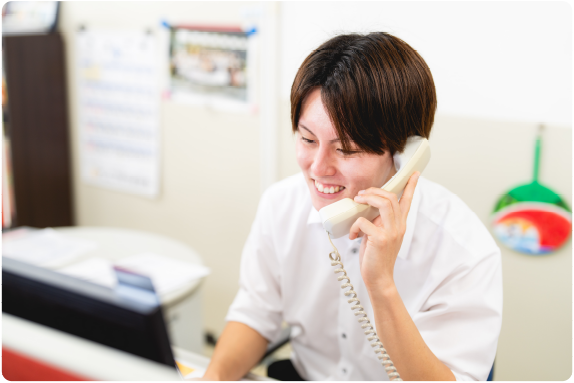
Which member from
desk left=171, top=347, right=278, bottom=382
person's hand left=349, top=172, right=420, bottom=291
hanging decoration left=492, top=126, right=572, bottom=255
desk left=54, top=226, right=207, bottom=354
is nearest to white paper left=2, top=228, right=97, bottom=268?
desk left=54, top=226, right=207, bottom=354

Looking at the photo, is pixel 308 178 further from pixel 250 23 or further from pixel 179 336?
pixel 250 23

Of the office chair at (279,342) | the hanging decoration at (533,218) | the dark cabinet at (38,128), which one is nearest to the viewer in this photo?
the office chair at (279,342)

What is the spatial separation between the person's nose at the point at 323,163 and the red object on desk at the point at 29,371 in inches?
22.0

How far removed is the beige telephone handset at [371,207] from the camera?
0.87m

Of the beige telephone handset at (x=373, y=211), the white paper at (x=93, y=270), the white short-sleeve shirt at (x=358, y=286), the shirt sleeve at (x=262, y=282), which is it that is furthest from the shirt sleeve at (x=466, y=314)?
the white paper at (x=93, y=270)

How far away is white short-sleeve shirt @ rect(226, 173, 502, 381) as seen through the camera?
3.02 feet

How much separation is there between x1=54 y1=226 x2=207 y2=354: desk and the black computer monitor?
838mm

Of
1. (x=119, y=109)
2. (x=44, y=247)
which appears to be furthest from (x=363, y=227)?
(x=119, y=109)

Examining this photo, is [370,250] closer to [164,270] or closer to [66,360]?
[66,360]

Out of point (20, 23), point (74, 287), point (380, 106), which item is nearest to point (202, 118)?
point (20, 23)

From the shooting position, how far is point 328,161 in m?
0.88

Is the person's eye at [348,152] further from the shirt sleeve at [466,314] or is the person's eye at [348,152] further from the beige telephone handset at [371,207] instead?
the shirt sleeve at [466,314]

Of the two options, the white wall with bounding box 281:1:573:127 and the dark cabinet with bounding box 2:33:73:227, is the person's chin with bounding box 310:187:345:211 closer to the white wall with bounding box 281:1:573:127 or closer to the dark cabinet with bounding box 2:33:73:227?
the white wall with bounding box 281:1:573:127

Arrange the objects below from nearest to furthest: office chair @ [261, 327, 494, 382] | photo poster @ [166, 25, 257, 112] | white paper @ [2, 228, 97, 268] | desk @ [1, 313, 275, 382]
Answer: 1. desk @ [1, 313, 275, 382]
2. office chair @ [261, 327, 494, 382]
3. white paper @ [2, 228, 97, 268]
4. photo poster @ [166, 25, 257, 112]
